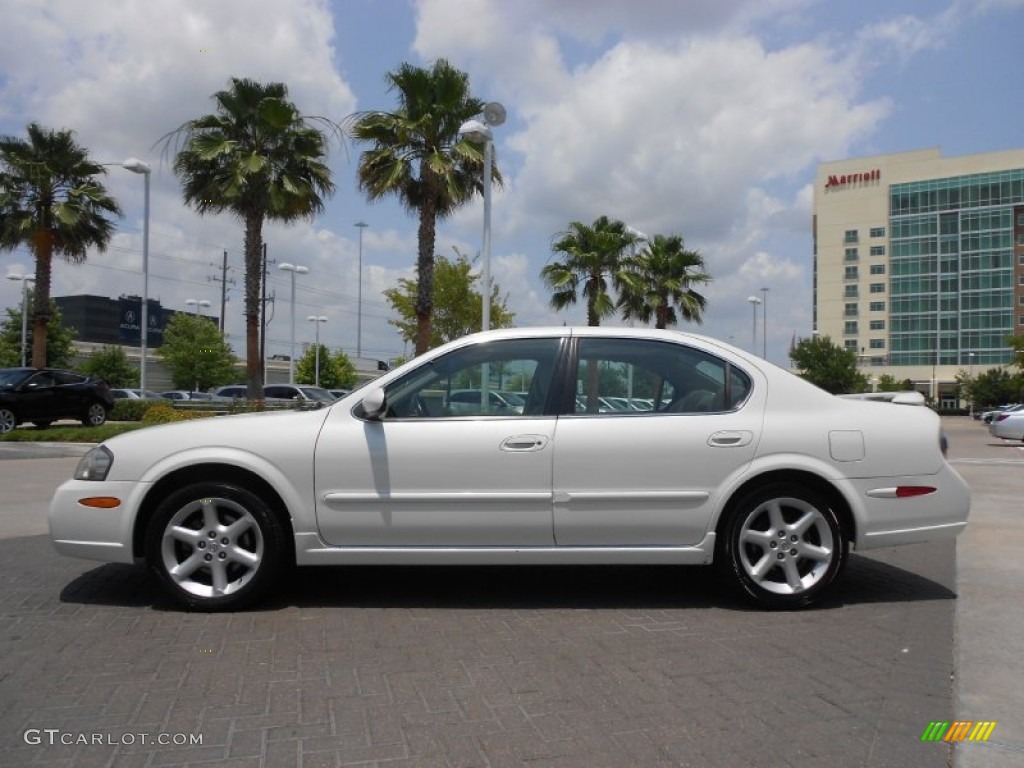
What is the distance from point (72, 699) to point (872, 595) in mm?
4379

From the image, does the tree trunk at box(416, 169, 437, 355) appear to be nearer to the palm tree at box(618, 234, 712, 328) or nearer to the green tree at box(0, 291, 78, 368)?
the palm tree at box(618, 234, 712, 328)

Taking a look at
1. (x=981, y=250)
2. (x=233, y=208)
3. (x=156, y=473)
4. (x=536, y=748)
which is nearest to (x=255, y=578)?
(x=156, y=473)

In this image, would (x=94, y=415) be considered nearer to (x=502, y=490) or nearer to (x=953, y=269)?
(x=502, y=490)

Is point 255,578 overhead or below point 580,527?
below

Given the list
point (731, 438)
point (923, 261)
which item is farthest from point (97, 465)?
point (923, 261)

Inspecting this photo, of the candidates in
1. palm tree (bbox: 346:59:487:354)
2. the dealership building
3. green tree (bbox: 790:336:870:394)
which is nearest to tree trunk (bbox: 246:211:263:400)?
palm tree (bbox: 346:59:487:354)

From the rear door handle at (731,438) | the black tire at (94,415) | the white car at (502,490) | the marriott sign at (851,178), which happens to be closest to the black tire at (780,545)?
the white car at (502,490)

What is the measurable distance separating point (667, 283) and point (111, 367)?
37598 mm

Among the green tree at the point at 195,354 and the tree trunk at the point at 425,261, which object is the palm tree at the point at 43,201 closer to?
the tree trunk at the point at 425,261

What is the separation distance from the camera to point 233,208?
976 inches

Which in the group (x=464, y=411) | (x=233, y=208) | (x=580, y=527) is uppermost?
(x=233, y=208)

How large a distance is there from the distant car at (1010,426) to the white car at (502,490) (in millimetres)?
22265

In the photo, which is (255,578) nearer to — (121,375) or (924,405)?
(924,405)

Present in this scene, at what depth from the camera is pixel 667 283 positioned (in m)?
31.8
